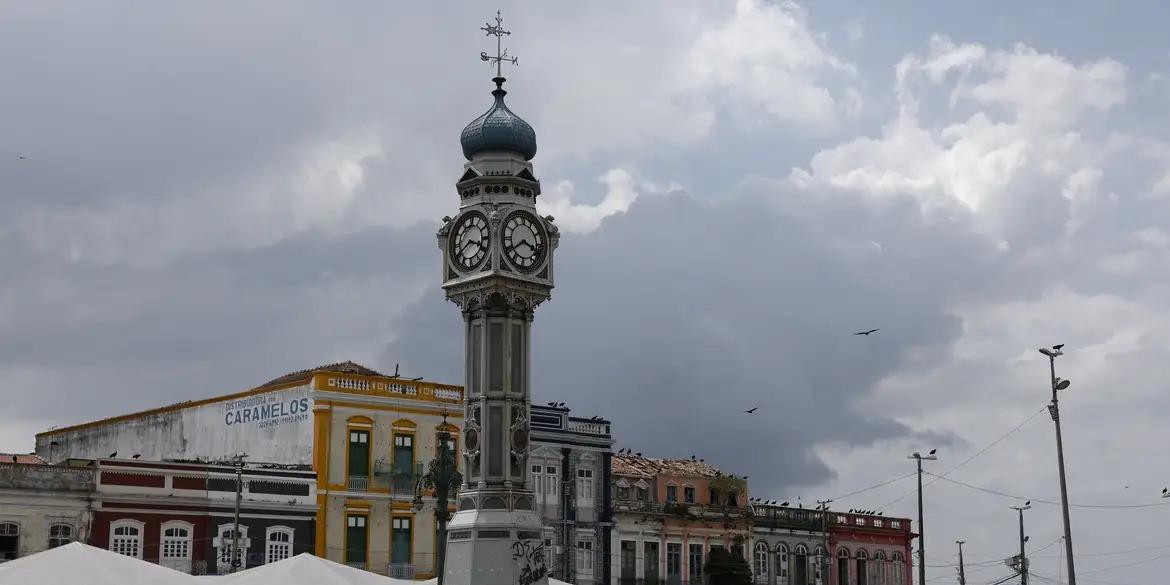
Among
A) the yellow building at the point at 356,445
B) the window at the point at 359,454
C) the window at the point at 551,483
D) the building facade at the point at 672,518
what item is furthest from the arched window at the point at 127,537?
the building facade at the point at 672,518

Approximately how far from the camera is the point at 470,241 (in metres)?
38.1

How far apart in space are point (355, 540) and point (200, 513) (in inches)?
244

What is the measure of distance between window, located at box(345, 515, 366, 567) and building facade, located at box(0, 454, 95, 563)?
9527 millimetres

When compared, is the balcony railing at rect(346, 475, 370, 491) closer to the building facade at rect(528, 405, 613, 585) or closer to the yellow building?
the yellow building

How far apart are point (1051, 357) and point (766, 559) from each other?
30.0 m

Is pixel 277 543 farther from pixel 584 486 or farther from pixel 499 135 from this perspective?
pixel 499 135

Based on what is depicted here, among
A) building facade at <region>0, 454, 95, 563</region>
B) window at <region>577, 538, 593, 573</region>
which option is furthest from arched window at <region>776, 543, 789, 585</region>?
building facade at <region>0, 454, 95, 563</region>

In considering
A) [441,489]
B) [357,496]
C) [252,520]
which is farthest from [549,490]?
[441,489]

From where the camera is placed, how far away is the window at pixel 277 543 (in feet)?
181

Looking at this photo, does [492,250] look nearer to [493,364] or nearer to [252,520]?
[493,364]

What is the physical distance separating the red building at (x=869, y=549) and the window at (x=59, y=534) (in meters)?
37.6

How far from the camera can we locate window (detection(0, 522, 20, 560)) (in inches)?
1964

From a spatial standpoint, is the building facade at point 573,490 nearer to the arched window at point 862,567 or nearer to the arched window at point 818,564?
the arched window at point 818,564

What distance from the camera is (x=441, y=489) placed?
44.2 meters
